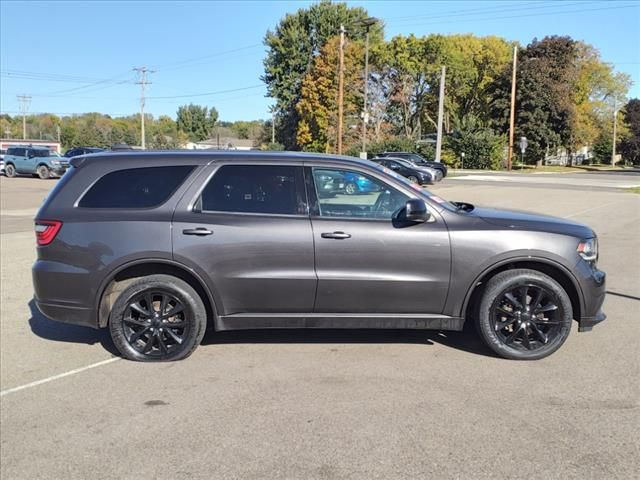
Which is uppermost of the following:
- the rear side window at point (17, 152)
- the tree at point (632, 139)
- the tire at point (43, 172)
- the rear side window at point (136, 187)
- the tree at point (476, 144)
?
the tree at point (632, 139)

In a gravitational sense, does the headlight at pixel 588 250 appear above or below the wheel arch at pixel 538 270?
above

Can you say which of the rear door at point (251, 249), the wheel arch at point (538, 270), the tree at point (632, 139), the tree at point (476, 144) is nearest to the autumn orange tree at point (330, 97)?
→ the tree at point (476, 144)

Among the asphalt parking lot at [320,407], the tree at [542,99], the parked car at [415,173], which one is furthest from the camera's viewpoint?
the tree at [542,99]

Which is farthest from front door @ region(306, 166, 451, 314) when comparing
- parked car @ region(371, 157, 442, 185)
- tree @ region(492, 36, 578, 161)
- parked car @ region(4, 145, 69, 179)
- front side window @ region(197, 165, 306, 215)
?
tree @ region(492, 36, 578, 161)

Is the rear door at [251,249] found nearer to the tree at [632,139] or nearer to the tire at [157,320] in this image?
the tire at [157,320]

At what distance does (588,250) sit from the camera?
15.4 feet

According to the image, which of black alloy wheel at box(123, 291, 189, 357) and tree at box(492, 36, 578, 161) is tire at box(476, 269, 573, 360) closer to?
black alloy wheel at box(123, 291, 189, 357)

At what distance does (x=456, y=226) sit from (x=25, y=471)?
3397 millimetres

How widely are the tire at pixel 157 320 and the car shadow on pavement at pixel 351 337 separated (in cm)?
53

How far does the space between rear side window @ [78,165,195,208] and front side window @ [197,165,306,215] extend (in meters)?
0.28

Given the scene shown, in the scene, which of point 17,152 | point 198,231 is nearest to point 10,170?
point 17,152

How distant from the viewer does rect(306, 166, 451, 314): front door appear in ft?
14.9

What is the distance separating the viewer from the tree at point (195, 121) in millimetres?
134500

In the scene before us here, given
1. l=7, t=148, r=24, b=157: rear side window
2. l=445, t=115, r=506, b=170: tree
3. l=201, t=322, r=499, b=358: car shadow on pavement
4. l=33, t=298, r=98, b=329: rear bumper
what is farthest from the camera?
l=445, t=115, r=506, b=170: tree
